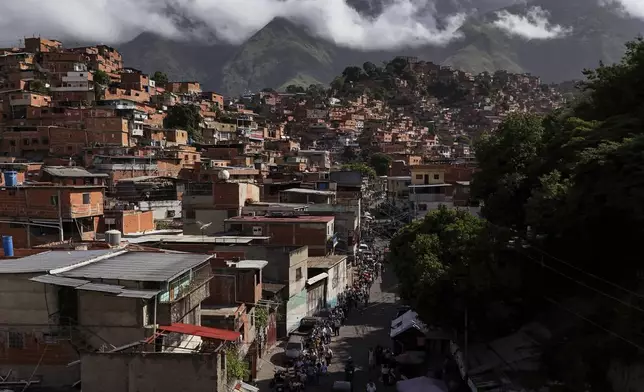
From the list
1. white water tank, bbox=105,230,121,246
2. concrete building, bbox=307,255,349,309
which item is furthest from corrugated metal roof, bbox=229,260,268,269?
concrete building, bbox=307,255,349,309

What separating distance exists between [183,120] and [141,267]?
5301 cm

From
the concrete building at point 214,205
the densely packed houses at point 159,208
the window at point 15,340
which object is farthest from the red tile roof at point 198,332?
the concrete building at point 214,205

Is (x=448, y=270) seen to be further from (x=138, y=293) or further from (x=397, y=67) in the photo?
(x=397, y=67)

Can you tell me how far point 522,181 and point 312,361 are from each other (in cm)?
978

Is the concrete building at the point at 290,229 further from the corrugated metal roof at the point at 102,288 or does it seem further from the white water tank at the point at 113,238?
the corrugated metal roof at the point at 102,288

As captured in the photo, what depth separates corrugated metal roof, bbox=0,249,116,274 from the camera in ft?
35.5

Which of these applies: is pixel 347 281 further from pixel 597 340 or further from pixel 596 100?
pixel 597 340

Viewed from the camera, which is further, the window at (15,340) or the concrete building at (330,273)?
the concrete building at (330,273)

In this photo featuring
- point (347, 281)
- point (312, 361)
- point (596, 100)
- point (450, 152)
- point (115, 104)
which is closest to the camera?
point (312, 361)

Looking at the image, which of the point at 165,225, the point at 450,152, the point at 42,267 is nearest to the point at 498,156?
the point at 165,225

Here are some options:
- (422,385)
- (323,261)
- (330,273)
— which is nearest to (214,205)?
(323,261)

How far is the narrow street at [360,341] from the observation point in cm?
1795

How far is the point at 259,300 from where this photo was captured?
1864cm

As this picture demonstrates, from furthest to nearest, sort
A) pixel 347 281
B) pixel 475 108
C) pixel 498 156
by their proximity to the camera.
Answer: pixel 475 108
pixel 347 281
pixel 498 156
